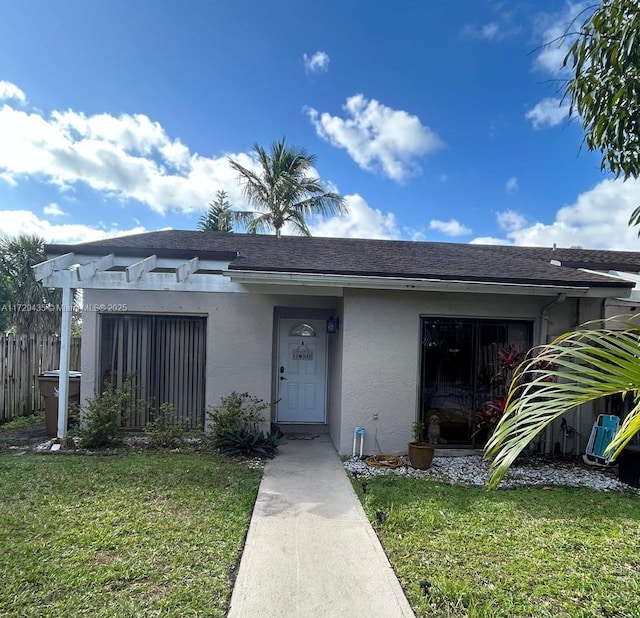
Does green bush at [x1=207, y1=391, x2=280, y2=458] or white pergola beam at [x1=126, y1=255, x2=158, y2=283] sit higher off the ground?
white pergola beam at [x1=126, y1=255, x2=158, y2=283]

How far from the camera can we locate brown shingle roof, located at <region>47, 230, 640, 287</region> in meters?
6.94

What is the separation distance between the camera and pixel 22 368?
9.41 meters

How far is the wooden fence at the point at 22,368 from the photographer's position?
29.1 ft

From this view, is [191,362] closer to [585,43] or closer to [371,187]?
[585,43]

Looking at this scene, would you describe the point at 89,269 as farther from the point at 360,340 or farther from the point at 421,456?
the point at 421,456

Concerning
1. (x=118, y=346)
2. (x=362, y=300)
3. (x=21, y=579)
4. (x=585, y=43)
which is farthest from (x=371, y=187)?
(x=21, y=579)

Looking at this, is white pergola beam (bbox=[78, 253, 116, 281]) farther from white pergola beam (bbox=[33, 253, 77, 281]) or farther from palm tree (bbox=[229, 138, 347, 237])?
palm tree (bbox=[229, 138, 347, 237])

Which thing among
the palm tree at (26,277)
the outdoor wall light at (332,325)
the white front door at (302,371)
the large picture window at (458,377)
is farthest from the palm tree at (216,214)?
the large picture window at (458,377)

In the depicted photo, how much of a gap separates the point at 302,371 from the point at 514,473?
15.0ft

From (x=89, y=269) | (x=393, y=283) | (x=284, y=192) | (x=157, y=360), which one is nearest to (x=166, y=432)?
(x=157, y=360)

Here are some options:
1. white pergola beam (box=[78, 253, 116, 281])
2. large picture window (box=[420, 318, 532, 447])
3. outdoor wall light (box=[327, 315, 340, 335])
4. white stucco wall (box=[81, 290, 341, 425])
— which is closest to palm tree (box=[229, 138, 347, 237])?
outdoor wall light (box=[327, 315, 340, 335])

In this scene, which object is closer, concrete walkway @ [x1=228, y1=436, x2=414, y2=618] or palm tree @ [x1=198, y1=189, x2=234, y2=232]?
concrete walkway @ [x1=228, y1=436, x2=414, y2=618]

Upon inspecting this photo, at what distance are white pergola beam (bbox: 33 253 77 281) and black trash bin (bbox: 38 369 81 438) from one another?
223 cm

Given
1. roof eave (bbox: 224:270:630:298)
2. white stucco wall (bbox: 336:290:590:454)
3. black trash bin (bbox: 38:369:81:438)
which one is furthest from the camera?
black trash bin (bbox: 38:369:81:438)
